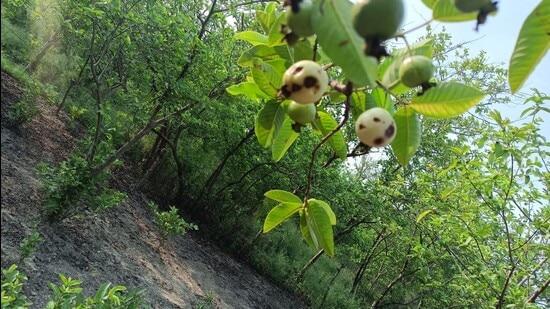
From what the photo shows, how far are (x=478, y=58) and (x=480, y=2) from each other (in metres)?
8.88

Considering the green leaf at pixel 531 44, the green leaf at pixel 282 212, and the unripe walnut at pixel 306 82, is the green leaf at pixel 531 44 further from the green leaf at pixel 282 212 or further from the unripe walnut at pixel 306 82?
the green leaf at pixel 282 212

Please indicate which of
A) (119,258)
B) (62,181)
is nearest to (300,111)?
(62,181)

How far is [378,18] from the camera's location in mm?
438

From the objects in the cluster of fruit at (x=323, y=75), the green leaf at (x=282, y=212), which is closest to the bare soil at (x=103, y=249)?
the green leaf at (x=282, y=212)

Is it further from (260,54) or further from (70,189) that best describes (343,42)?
(70,189)

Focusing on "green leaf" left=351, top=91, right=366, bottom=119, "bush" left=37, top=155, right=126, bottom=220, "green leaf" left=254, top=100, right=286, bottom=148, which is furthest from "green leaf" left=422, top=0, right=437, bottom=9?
"bush" left=37, top=155, right=126, bottom=220

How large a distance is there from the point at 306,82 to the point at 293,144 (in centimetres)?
567

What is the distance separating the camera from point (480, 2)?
0.54 metres

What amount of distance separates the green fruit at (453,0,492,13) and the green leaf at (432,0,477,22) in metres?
0.03

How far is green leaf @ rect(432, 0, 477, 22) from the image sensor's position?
584 mm

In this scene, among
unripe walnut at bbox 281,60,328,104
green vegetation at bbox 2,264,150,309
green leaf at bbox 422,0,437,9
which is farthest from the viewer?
green vegetation at bbox 2,264,150,309

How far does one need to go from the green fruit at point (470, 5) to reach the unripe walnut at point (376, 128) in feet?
0.51

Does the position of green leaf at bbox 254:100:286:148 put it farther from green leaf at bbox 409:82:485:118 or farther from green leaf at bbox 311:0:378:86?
green leaf at bbox 311:0:378:86

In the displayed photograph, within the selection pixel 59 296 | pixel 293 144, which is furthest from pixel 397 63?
pixel 293 144
